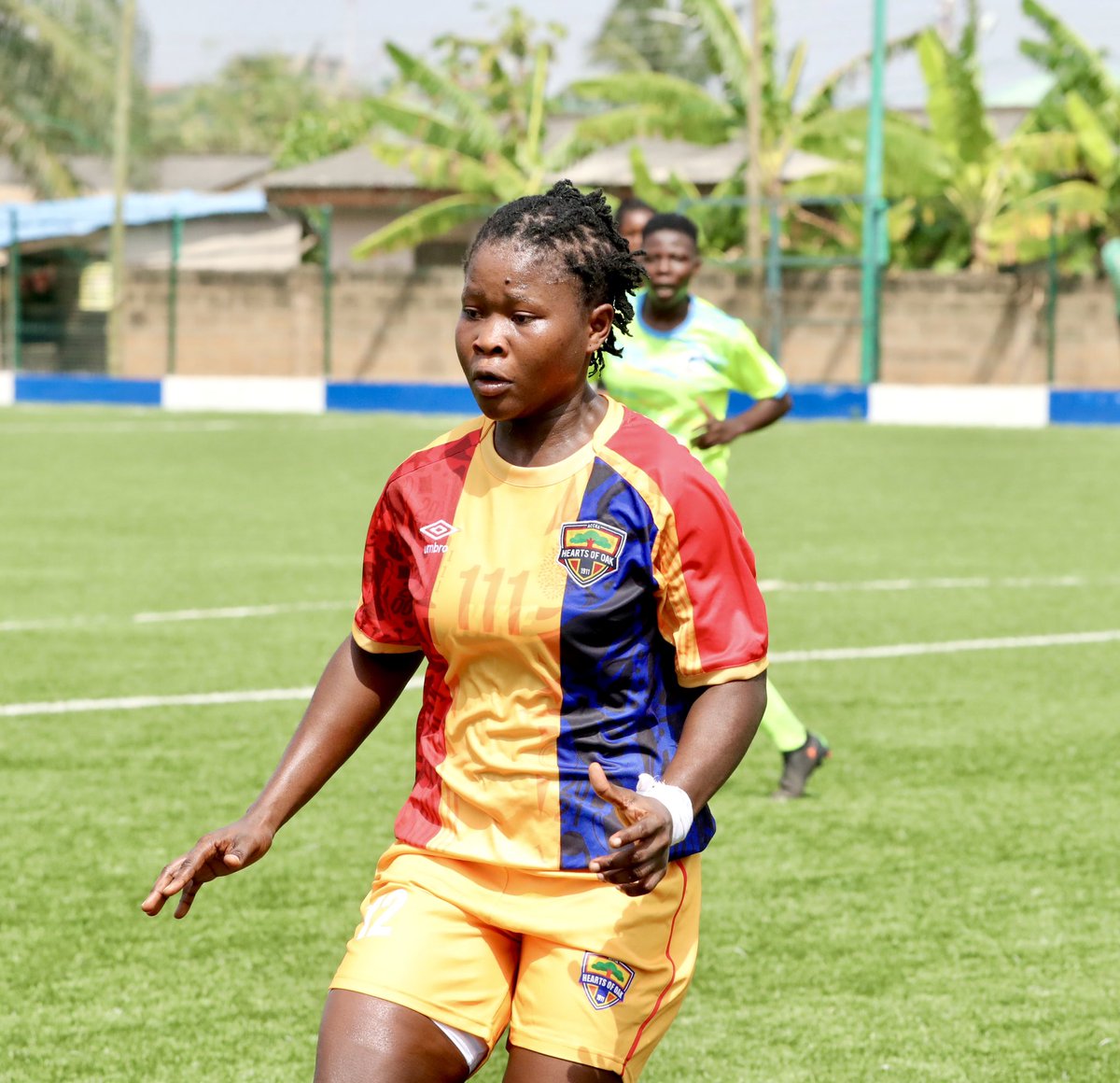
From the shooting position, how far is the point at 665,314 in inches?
307

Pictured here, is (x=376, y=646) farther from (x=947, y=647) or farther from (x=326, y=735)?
(x=947, y=647)

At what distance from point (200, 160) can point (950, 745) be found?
214 feet

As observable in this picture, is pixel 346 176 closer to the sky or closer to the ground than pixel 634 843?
closer to the ground

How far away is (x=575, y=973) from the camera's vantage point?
119 inches

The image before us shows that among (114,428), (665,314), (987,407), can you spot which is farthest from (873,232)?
(665,314)

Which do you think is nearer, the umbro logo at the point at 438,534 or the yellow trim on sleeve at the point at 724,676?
the yellow trim on sleeve at the point at 724,676

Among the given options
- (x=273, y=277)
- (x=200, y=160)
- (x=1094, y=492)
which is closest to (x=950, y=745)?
(x=1094, y=492)

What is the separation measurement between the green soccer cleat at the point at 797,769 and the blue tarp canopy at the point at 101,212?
1439 inches

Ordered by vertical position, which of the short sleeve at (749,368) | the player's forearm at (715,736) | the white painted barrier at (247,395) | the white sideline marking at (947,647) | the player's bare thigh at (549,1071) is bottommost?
the white painted barrier at (247,395)

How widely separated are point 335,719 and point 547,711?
1.51 feet

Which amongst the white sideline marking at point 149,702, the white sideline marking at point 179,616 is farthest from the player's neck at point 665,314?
the white sideline marking at point 179,616

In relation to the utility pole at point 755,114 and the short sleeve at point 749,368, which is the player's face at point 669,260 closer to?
the short sleeve at point 749,368

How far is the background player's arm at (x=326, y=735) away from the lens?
10.6ft

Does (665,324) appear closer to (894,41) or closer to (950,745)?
(950,745)
